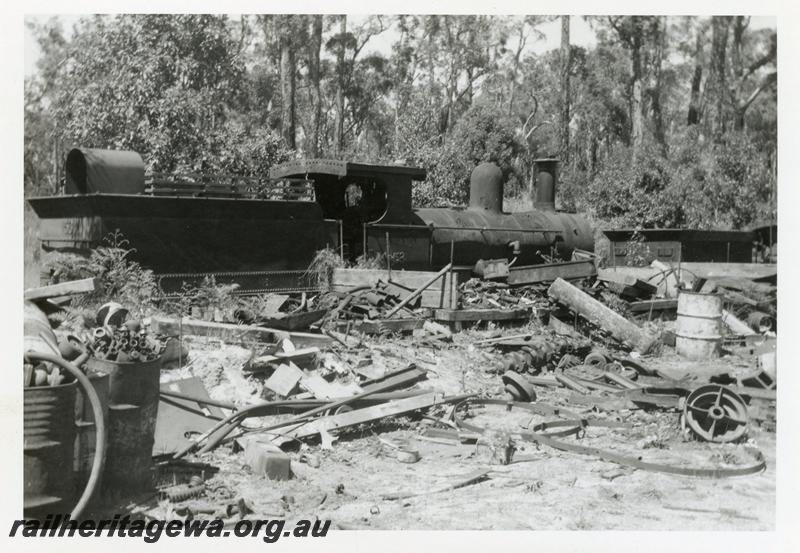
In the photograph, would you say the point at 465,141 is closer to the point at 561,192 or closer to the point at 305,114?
the point at 561,192

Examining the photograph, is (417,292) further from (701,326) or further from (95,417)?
(95,417)

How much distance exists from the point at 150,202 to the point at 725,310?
7935 millimetres

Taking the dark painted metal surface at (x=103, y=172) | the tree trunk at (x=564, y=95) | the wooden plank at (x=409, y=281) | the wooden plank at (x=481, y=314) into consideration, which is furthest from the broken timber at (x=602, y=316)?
the tree trunk at (x=564, y=95)

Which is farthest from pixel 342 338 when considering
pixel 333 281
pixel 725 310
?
pixel 725 310

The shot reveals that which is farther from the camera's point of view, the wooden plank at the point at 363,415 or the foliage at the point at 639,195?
the foliage at the point at 639,195

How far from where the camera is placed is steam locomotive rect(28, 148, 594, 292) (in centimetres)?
927

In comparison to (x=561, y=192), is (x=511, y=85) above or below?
above

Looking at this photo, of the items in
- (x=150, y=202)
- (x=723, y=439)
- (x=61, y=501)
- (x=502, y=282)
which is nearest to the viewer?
(x=61, y=501)

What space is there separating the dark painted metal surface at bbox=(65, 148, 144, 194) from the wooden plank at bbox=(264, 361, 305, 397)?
3.64 m

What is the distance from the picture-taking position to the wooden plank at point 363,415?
20.9 ft

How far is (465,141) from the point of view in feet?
73.9

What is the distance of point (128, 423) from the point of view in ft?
15.9

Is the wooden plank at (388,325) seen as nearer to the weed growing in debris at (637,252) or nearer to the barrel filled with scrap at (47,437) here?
the barrel filled with scrap at (47,437)

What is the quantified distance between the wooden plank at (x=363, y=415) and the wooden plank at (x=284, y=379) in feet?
2.10
